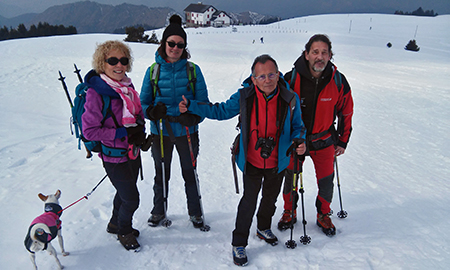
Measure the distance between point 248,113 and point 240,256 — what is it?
61.2 inches

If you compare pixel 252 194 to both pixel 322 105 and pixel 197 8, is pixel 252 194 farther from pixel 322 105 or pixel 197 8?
pixel 197 8

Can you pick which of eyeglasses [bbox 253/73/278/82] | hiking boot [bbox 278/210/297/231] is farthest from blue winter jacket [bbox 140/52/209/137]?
hiking boot [bbox 278/210/297/231]

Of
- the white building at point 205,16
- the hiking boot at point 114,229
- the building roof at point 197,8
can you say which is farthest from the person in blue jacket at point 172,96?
the building roof at point 197,8

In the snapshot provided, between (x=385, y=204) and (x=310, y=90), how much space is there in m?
2.33

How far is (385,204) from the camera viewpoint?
3.99m

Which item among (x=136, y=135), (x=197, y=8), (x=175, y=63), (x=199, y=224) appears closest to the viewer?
(x=136, y=135)

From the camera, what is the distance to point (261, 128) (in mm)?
2717

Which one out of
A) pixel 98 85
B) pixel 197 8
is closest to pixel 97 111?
pixel 98 85

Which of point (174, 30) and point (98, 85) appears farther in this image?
point (174, 30)

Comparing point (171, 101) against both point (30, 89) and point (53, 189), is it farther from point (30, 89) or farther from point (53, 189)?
point (30, 89)

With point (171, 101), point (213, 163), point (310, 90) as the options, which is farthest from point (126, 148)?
point (213, 163)

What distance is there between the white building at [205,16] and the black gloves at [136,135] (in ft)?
261

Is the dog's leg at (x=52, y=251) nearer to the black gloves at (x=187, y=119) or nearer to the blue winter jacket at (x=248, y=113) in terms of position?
the black gloves at (x=187, y=119)

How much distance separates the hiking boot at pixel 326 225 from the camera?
10.9ft
